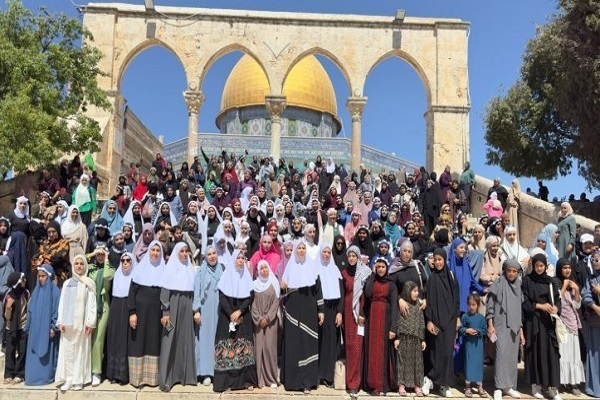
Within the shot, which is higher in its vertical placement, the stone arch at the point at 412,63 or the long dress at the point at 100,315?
the stone arch at the point at 412,63

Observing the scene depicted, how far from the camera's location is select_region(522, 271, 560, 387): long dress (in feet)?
17.3

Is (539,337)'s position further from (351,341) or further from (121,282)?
(121,282)

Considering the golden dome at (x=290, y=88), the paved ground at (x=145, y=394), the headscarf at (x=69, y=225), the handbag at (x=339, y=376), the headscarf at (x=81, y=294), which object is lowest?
the paved ground at (x=145, y=394)

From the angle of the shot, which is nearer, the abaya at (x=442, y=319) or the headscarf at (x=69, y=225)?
the abaya at (x=442, y=319)

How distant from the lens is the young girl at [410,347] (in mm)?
5137

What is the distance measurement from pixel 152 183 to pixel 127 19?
326 inches

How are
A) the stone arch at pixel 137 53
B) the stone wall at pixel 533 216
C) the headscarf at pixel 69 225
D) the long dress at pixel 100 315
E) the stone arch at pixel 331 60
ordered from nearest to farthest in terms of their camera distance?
1. the long dress at pixel 100 315
2. the headscarf at pixel 69 225
3. the stone wall at pixel 533 216
4. the stone arch at pixel 137 53
5. the stone arch at pixel 331 60

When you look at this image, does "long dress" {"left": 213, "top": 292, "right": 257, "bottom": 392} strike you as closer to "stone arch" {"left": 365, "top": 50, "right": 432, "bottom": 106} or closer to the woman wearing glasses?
the woman wearing glasses

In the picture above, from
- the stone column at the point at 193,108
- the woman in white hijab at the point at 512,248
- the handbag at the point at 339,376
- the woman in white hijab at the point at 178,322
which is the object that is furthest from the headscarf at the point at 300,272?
the stone column at the point at 193,108

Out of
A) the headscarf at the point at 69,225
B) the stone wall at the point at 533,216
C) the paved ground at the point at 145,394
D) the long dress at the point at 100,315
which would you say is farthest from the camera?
the stone wall at the point at 533,216

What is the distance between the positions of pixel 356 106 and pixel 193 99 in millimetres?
5007

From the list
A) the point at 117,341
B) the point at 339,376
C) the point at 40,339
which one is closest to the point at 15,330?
the point at 40,339

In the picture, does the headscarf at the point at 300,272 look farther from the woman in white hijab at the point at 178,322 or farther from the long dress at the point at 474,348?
the long dress at the point at 474,348

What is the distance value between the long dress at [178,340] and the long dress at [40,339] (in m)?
1.13
